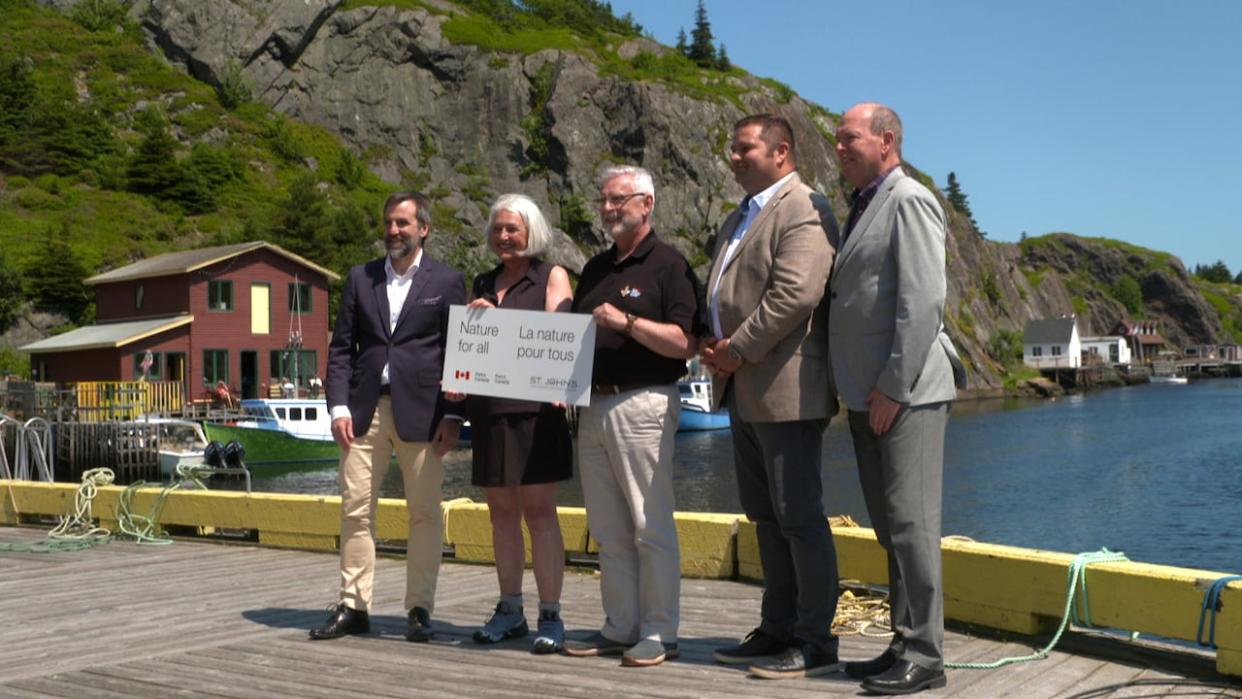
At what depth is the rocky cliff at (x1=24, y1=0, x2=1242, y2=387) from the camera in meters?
92.6

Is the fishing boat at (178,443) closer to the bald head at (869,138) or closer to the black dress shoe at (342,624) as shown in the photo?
the black dress shoe at (342,624)

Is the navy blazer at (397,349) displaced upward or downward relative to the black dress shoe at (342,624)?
upward

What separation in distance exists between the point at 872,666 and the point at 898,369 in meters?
1.21

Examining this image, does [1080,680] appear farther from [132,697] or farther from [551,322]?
[132,697]

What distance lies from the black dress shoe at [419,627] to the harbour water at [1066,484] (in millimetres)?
17817

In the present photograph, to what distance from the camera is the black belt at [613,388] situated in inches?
204

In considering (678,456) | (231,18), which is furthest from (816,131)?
(678,456)

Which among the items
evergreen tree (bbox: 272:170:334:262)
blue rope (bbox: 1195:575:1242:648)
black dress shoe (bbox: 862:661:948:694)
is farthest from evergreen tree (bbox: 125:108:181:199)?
blue rope (bbox: 1195:575:1242:648)

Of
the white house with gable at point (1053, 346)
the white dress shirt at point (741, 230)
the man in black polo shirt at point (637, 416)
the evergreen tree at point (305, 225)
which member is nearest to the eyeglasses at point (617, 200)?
the man in black polo shirt at point (637, 416)

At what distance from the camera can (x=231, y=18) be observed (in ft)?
330

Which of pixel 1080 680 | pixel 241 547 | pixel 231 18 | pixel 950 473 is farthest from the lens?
pixel 231 18

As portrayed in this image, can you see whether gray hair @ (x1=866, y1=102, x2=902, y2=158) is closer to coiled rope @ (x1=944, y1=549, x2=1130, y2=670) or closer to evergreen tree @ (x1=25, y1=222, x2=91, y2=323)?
coiled rope @ (x1=944, y1=549, x2=1130, y2=670)

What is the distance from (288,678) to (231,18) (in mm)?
104873

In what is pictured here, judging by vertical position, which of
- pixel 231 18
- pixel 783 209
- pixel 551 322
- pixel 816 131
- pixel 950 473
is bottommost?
pixel 950 473
